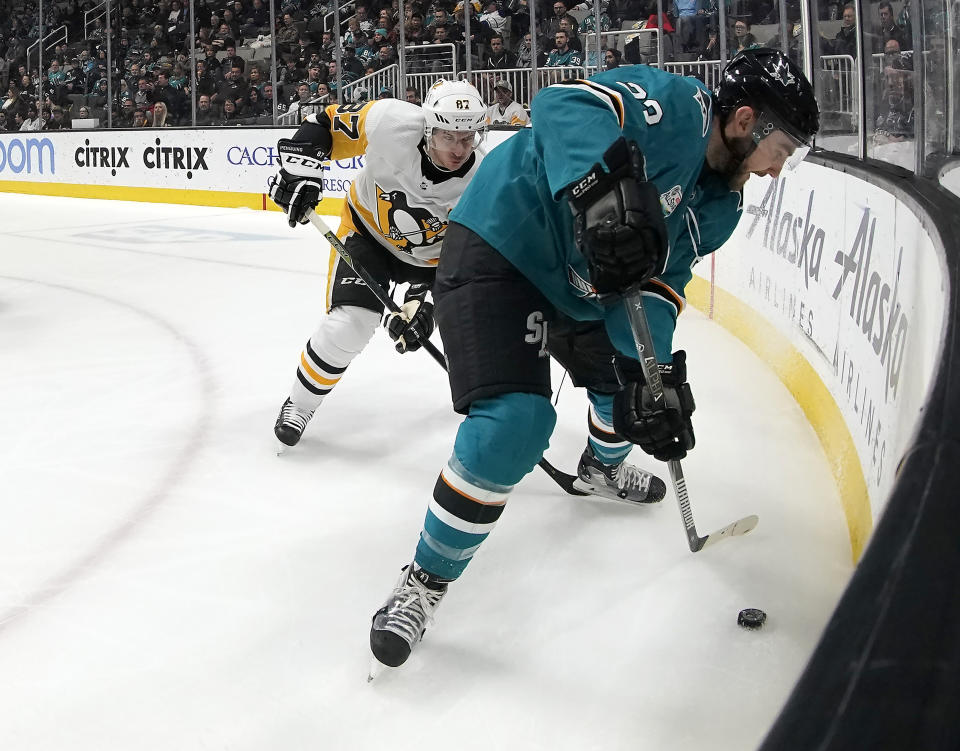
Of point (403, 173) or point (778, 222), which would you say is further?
point (778, 222)

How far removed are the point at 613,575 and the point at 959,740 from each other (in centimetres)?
160

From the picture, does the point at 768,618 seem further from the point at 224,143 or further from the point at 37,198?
the point at 37,198

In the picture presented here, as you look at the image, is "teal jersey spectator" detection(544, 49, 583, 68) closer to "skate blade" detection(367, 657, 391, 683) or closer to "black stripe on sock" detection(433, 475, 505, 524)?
"black stripe on sock" detection(433, 475, 505, 524)

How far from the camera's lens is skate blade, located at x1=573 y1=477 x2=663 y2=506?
2.40 meters

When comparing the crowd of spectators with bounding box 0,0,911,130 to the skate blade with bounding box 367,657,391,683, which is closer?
the skate blade with bounding box 367,657,391,683

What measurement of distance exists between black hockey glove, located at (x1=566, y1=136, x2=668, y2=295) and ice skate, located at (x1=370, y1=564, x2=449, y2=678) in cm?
66

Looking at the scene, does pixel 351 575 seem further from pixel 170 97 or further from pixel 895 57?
pixel 170 97

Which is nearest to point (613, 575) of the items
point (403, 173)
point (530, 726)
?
point (530, 726)

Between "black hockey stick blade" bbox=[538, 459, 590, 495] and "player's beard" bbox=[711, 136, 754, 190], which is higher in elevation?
"player's beard" bbox=[711, 136, 754, 190]

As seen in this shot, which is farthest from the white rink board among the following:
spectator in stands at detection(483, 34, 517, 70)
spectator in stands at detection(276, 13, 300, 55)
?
spectator in stands at detection(483, 34, 517, 70)

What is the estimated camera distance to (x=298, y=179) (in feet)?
9.19

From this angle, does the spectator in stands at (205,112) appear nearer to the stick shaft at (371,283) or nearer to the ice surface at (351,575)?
the ice surface at (351,575)

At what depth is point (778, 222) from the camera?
3.59 meters

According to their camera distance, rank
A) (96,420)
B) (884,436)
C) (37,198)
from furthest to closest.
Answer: (37,198) < (96,420) < (884,436)
